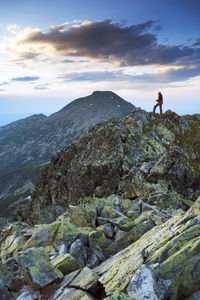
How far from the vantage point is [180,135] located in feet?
186

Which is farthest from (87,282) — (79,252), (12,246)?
(12,246)

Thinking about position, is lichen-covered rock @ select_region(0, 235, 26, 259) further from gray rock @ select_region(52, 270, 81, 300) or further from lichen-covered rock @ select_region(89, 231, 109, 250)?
gray rock @ select_region(52, 270, 81, 300)

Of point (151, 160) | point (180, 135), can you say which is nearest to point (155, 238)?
point (151, 160)

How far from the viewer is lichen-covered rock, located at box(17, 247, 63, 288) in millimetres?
13491

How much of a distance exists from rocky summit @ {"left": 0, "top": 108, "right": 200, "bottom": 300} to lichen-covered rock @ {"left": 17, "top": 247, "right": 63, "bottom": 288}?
57 mm

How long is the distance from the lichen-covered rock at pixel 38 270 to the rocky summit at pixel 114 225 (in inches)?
2.2

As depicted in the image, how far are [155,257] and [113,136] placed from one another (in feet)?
114

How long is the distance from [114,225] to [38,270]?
9.05m

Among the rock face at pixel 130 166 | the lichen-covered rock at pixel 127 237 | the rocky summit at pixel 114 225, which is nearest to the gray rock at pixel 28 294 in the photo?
the rocky summit at pixel 114 225

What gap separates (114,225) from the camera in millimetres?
21156

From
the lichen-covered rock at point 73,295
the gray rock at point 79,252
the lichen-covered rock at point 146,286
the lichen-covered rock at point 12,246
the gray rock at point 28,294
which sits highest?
the lichen-covered rock at point 146,286

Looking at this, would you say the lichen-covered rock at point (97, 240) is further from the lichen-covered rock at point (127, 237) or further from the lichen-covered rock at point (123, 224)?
the lichen-covered rock at point (123, 224)

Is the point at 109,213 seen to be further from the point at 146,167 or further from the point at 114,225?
the point at 146,167

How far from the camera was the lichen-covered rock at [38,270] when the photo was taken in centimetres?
1349
